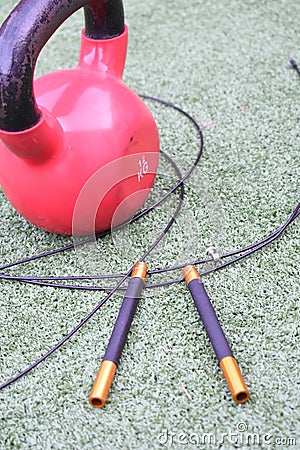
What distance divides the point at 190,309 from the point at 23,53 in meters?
0.51

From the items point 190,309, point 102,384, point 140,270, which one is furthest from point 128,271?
point 102,384

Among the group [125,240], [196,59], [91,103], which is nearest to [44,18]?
[91,103]

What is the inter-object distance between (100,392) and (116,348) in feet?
0.26

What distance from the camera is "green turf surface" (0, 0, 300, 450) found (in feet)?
2.76

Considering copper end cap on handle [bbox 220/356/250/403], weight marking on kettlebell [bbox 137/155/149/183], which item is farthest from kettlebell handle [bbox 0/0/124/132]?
→ copper end cap on handle [bbox 220/356/250/403]

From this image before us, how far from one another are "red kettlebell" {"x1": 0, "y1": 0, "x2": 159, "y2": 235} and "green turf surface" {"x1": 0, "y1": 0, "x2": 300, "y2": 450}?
103 millimetres

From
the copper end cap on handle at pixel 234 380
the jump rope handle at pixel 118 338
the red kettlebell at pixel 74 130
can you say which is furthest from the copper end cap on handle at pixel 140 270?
the copper end cap on handle at pixel 234 380

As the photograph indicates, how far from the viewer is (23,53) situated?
870 mm

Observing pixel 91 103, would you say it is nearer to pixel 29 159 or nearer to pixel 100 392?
pixel 29 159

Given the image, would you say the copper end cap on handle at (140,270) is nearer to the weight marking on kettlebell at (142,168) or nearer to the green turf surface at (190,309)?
the green turf surface at (190,309)

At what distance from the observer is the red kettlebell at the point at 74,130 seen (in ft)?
2.90

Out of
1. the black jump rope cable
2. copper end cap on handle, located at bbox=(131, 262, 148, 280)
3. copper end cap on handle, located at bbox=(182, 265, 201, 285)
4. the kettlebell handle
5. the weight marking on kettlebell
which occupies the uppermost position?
the kettlebell handle

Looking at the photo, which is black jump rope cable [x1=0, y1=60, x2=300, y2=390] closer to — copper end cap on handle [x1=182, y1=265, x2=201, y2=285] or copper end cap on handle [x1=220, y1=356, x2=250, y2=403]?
copper end cap on handle [x1=182, y1=265, x2=201, y2=285]

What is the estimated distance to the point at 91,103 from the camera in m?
1.01
